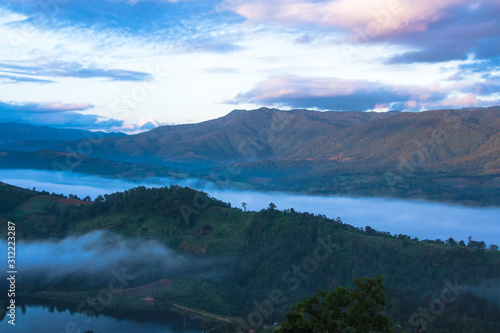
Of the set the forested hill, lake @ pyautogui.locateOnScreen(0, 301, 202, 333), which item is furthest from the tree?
lake @ pyautogui.locateOnScreen(0, 301, 202, 333)

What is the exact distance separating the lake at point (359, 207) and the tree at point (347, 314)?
98.3 metres

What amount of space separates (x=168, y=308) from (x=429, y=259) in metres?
36.0

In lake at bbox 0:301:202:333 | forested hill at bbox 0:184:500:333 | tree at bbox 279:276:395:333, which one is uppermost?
tree at bbox 279:276:395:333

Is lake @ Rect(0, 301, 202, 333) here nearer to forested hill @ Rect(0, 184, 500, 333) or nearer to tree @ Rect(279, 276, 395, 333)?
forested hill @ Rect(0, 184, 500, 333)

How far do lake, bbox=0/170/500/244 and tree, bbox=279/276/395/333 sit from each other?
9827 cm

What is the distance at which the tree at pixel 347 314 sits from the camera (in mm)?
20219

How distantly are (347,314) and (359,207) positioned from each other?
131 meters

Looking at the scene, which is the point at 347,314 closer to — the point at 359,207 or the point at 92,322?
the point at 92,322

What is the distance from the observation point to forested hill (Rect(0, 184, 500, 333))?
58.1 meters

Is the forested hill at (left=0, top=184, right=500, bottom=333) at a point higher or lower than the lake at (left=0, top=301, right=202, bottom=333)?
higher

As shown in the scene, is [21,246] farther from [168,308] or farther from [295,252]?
[295,252]

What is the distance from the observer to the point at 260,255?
73625mm

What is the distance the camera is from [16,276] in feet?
230

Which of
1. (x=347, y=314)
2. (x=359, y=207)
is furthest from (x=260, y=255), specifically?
(x=359, y=207)
